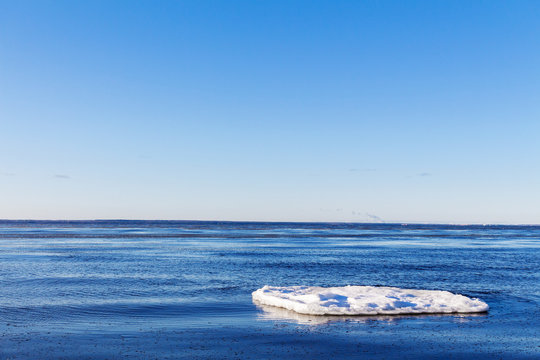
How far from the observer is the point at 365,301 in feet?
63.4

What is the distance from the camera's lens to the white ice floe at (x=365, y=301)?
60.3 ft

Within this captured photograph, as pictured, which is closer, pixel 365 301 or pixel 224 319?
pixel 224 319

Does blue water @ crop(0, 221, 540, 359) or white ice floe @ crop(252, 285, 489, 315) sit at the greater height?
white ice floe @ crop(252, 285, 489, 315)

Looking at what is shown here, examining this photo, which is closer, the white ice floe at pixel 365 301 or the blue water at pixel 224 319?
the blue water at pixel 224 319

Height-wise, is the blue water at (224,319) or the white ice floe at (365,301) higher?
the white ice floe at (365,301)

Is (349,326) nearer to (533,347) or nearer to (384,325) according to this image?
(384,325)

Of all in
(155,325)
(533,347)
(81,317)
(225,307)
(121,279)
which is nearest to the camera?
(533,347)

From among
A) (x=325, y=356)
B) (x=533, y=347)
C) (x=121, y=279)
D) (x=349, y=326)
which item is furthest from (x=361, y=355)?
(x=121, y=279)

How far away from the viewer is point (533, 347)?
1382cm

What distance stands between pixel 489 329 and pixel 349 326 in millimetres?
4647

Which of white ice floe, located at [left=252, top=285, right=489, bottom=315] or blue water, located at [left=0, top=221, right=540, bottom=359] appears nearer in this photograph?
blue water, located at [left=0, top=221, right=540, bottom=359]

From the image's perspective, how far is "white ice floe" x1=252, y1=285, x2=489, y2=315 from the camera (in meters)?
18.4

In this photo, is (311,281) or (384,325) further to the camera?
(311,281)

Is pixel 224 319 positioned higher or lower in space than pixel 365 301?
lower
